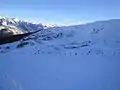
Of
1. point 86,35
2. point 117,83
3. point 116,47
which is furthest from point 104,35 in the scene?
point 117,83

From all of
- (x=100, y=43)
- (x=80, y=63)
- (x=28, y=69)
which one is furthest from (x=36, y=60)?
(x=100, y=43)

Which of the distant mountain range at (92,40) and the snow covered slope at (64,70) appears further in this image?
the distant mountain range at (92,40)

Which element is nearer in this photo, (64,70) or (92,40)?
(64,70)

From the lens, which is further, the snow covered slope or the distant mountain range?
the distant mountain range

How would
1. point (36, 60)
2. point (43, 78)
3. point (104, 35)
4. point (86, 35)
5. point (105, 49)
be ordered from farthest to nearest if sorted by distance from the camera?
1. point (86, 35)
2. point (104, 35)
3. point (105, 49)
4. point (36, 60)
5. point (43, 78)

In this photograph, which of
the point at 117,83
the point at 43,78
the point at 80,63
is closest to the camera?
the point at 117,83

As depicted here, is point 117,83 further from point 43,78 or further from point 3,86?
point 3,86

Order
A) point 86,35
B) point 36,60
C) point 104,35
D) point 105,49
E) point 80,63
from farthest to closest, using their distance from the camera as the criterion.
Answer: point 86,35 < point 104,35 < point 105,49 < point 36,60 < point 80,63

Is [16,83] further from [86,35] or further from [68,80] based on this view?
[86,35]

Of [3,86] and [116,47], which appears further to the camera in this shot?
[116,47]
